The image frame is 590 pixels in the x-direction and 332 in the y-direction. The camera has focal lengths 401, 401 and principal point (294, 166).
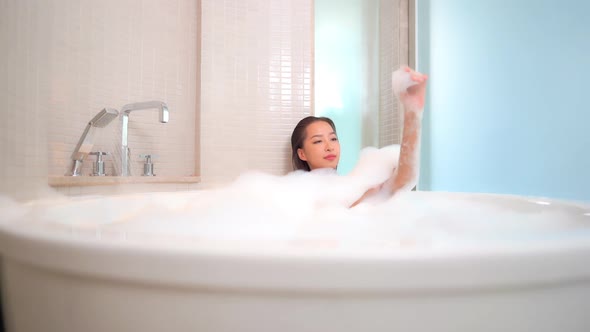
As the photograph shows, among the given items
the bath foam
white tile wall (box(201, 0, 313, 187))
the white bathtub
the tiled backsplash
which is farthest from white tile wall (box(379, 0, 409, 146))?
the white bathtub

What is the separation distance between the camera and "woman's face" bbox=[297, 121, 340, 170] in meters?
2.04

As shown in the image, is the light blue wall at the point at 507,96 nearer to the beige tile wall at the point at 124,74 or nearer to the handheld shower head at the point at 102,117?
the beige tile wall at the point at 124,74

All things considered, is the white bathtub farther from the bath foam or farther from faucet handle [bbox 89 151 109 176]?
faucet handle [bbox 89 151 109 176]

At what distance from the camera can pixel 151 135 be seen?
6.77 ft

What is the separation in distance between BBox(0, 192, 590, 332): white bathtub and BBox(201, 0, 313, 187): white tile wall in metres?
1.95

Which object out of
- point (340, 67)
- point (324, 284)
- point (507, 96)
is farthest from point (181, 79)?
point (324, 284)

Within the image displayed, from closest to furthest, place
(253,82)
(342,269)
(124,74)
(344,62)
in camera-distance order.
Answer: (342,269), (124,74), (253,82), (344,62)

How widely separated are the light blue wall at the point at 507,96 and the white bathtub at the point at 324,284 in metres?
1.83

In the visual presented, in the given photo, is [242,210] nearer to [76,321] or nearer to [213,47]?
[76,321]

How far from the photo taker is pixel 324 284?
13.0 inches

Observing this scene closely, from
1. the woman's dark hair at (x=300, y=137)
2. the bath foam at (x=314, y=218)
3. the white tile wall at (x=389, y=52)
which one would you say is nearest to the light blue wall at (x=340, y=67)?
the white tile wall at (x=389, y=52)

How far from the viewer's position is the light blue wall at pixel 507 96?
1.89 m

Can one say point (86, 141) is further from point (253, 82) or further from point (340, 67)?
point (340, 67)

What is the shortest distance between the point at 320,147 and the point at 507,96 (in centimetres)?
107
